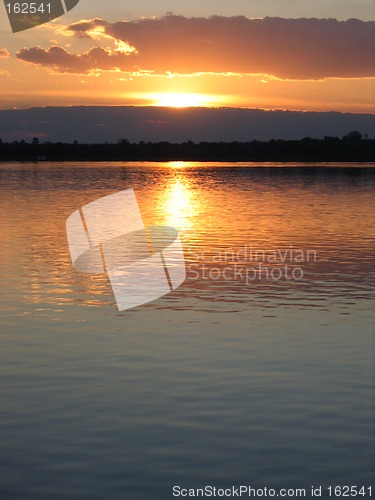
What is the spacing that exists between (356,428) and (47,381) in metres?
3.86

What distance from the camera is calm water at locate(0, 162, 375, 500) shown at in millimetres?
8844

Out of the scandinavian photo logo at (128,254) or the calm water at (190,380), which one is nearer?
the calm water at (190,380)

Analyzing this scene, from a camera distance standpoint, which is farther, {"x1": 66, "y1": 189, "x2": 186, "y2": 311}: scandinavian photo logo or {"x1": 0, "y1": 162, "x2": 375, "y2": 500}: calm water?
{"x1": 66, "y1": 189, "x2": 186, "y2": 311}: scandinavian photo logo

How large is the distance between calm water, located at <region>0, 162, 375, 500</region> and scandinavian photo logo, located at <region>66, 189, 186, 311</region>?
1.52 ft

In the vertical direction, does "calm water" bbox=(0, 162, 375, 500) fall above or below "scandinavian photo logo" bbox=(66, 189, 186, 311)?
above

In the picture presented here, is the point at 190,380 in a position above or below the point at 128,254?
above

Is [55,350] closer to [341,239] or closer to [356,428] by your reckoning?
[356,428]

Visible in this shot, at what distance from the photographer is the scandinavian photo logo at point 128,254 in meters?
19.3

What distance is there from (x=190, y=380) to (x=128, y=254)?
13723 millimetres

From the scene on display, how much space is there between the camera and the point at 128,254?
2545cm

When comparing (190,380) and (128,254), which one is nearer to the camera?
(190,380)

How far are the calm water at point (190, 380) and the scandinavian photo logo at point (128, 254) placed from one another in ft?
1.52

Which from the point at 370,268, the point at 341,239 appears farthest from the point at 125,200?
the point at 370,268

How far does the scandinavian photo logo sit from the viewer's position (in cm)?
1928
